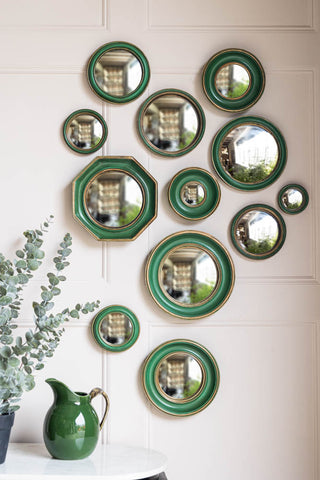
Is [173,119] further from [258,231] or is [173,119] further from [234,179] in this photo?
[258,231]

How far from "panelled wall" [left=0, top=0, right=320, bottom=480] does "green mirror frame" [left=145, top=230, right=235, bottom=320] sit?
0.04 m

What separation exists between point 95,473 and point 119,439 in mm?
357

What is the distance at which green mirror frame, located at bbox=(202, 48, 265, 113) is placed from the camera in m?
2.00

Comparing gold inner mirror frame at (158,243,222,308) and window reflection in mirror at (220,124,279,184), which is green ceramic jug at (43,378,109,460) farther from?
window reflection in mirror at (220,124,279,184)

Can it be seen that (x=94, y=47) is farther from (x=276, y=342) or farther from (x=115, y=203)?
(x=276, y=342)

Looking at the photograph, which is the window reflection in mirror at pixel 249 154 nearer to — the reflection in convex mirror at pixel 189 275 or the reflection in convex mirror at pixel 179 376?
the reflection in convex mirror at pixel 189 275

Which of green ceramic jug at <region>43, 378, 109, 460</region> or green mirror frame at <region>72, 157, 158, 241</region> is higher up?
green mirror frame at <region>72, 157, 158, 241</region>

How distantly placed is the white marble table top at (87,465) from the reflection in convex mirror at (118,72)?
1271 millimetres

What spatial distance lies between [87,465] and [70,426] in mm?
130

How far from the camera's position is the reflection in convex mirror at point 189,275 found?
1975mm

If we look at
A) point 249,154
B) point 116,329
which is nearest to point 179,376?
point 116,329

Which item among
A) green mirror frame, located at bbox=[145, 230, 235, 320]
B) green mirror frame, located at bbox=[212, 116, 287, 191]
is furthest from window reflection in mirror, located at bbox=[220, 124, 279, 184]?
green mirror frame, located at bbox=[145, 230, 235, 320]

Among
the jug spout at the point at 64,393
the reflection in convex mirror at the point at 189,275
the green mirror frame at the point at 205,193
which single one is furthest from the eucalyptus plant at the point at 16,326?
the green mirror frame at the point at 205,193

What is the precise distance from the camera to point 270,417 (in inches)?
77.7
